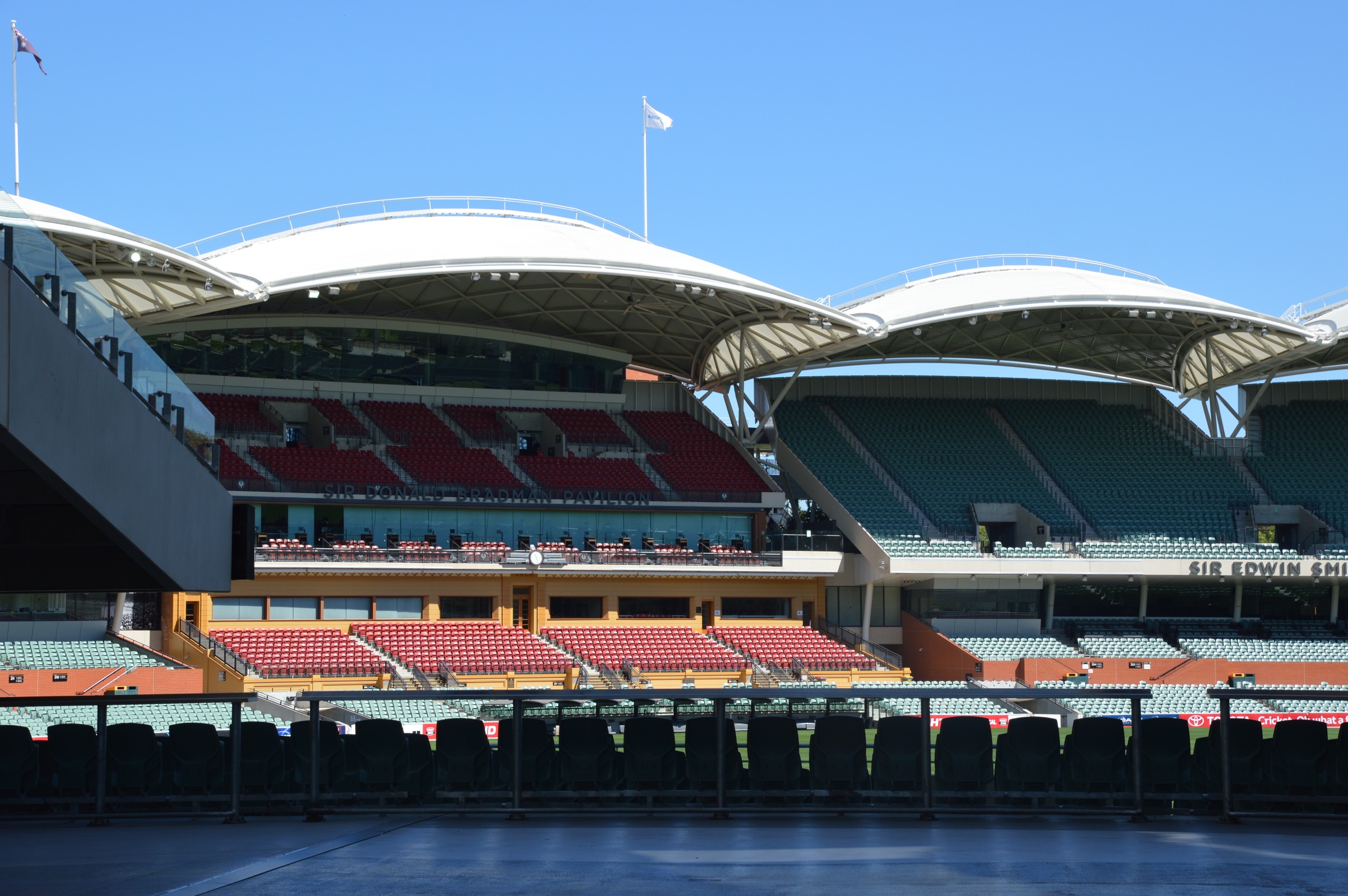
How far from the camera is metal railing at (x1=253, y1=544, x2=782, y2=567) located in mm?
45250

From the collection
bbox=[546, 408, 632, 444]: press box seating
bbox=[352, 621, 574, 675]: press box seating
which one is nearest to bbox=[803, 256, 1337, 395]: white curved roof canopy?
bbox=[546, 408, 632, 444]: press box seating

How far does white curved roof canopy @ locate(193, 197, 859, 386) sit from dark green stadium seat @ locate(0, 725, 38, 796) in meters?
27.5

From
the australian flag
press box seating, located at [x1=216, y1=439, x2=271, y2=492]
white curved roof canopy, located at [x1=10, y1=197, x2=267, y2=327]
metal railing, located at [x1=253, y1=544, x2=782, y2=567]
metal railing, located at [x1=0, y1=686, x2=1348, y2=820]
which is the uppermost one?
the australian flag

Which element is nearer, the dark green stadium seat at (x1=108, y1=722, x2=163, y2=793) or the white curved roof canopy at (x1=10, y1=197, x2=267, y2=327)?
the dark green stadium seat at (x1=108, y1=722, x2=163, y2=793)

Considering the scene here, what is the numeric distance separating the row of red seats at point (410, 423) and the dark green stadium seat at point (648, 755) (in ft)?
122

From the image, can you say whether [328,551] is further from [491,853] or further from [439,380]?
[491,853]

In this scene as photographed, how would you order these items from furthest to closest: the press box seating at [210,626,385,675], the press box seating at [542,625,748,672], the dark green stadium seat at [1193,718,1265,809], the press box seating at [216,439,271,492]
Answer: the press box seating at [542,625,748,672] → the press box seating at [216,439,271,492] → the press box seating at [210,626,385,675] → the dark green stadium seat at [1193,718,1265,809]

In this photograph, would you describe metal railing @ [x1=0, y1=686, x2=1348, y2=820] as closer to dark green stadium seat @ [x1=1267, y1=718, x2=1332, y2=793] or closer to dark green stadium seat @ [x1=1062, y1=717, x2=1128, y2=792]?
dark green stadium seat @ [x1=1062, y1=717, x2=1128, y2=792]

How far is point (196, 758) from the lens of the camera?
15.1 meters

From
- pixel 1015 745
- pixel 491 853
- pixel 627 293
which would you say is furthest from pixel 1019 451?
pixel 491 853

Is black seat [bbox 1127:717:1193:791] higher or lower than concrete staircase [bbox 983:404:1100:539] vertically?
lower

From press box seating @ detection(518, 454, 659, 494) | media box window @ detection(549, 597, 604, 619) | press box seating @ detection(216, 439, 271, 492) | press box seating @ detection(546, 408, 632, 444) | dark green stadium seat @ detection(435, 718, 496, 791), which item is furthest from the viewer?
press box seating @ detection(546, 408, 632, 444)

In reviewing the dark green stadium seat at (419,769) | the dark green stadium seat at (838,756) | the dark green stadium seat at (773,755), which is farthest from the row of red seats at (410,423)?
the dark green stadium seat at (838,756)

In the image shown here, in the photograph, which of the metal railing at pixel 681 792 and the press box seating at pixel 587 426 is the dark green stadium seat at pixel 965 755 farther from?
the press box seating at pixel 587 426
